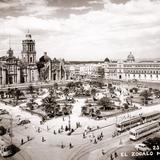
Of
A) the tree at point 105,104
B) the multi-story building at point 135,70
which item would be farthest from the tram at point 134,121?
the multi-story building at point 135,70

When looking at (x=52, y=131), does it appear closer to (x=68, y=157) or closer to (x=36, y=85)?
(x=68, y=157)

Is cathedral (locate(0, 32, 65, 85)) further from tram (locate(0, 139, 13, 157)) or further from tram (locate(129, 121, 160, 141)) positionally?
tram (locate(129, 121, 160, 141))

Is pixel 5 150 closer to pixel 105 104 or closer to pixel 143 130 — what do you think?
pixel 143 130

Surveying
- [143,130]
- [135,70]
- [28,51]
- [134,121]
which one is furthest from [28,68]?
[143,130]

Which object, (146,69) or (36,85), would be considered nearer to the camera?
(36,85)

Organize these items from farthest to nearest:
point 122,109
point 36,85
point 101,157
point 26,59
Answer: point 26,59
point 36,85
point 122,109
point 101,157

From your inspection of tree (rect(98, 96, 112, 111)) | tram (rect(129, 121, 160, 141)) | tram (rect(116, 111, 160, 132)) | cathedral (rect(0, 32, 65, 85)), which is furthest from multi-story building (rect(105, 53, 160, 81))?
tram (rect(129, 121, 160, 141))

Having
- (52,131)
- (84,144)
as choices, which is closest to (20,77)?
(52,131)
